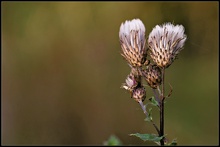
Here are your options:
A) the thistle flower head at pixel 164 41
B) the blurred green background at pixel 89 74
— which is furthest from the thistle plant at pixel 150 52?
the blurred green background at pixel 89 74

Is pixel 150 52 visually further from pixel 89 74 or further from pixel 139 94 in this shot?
pixel 89 74

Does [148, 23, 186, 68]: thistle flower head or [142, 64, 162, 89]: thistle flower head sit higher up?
[148, 23, 186, 68]: thistle flower head

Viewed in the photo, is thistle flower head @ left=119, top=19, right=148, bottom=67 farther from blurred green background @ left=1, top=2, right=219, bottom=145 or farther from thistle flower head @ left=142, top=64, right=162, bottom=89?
blurred green background @ left=1, top=2, right=219, bottom=145

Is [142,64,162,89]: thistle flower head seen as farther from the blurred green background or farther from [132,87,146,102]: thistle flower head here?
the blurred green background

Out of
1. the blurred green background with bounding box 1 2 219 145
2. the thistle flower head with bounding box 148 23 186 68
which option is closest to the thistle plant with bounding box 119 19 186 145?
the thistle flower head with bounding box 148 23 186 68

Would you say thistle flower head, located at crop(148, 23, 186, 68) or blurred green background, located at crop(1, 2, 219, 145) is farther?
blurred green background, located at crop(1, 2, 219, 145)
